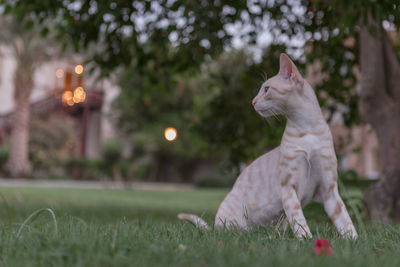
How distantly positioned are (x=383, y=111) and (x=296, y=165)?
3344 mm

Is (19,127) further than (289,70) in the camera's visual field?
Yes

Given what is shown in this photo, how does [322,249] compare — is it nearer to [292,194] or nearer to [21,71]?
[292,194]

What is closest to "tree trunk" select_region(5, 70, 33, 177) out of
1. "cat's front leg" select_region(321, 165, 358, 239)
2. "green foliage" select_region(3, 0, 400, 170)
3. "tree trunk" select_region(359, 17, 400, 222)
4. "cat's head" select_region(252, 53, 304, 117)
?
"green foliage" select_region(3, 0, 400, 170)

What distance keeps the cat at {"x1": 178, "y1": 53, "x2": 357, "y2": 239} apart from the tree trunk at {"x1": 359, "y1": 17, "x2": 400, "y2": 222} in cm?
294

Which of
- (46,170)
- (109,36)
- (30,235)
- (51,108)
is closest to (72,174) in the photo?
(46,170)

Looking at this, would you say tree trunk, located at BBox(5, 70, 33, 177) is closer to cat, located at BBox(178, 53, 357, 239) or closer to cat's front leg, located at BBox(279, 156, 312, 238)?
cat, located at BBox(178, 53, 357, 239)

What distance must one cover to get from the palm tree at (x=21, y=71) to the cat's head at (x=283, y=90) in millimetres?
20211

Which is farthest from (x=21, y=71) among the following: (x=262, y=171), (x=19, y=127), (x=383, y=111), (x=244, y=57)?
(x=262, y=171)

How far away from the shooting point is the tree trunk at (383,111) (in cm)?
518

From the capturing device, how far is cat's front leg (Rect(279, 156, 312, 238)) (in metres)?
2.52

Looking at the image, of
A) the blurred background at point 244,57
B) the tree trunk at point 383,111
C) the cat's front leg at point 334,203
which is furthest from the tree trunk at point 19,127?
the cat's front leg at point 334,203

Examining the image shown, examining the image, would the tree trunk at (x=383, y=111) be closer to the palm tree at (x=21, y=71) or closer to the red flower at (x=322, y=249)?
the red flower at (x=322, y=249)

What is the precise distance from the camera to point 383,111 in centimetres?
532

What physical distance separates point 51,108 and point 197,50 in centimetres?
2595
